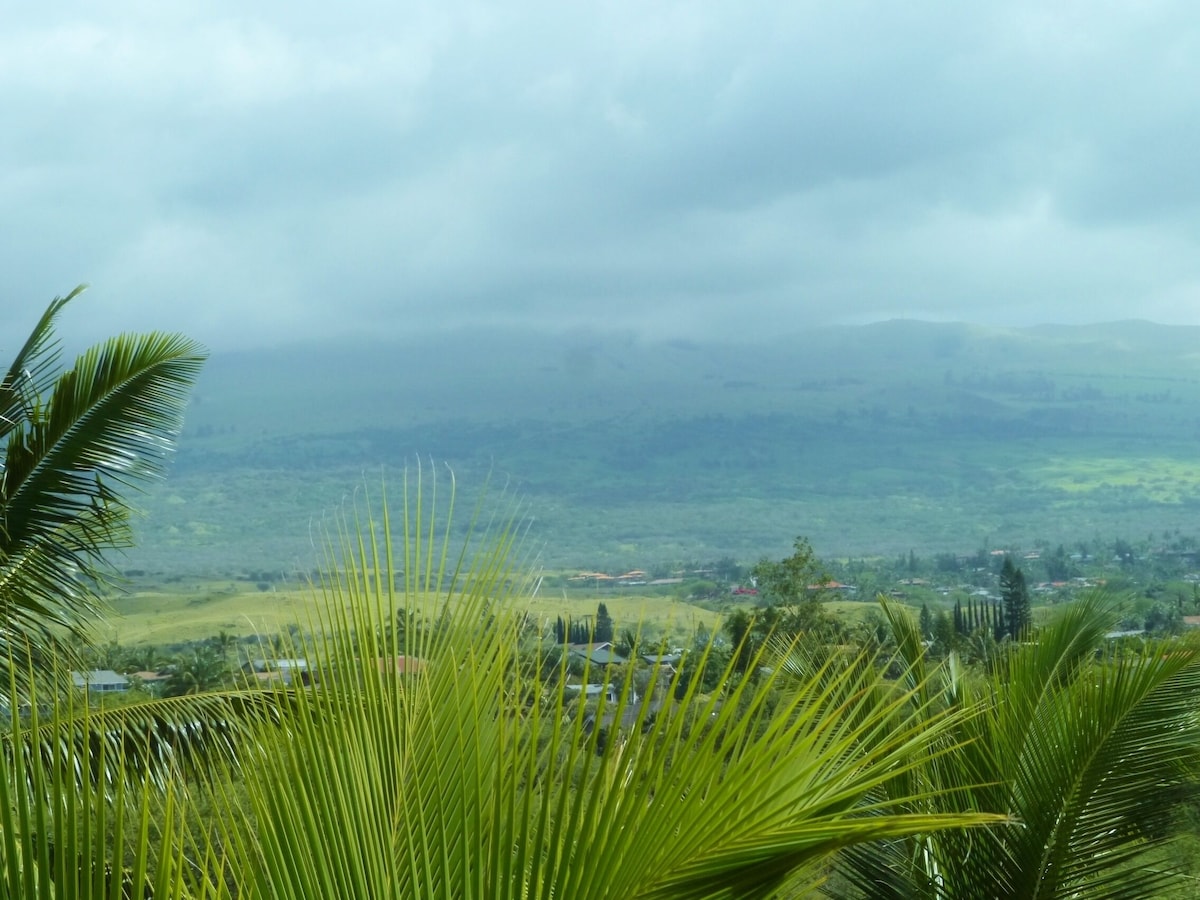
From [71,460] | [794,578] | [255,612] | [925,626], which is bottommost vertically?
[794,578]

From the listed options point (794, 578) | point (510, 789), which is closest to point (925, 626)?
point (794, 578)

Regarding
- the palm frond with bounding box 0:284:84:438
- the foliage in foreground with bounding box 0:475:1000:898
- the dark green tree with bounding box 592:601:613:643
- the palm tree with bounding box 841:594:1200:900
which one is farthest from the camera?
the palm frond with bounding box 0:284:84:438

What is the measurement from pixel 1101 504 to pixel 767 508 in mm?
46374

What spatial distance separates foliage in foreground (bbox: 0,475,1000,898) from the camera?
165cm

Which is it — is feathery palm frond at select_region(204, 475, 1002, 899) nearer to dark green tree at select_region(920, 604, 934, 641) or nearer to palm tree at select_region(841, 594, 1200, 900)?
palm tree at select_region(841, 594, 1200, 900)

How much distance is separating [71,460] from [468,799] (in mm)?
5508

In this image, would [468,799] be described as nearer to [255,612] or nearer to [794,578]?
[255,612]

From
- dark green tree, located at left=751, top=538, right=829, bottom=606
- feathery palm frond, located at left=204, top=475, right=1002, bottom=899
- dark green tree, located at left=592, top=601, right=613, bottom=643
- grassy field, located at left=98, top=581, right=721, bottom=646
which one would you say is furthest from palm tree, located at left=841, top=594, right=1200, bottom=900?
dark green tree, located at left=751, top=538, right=829, bottom=606

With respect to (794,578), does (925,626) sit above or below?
above

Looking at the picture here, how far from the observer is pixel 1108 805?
5348 mm

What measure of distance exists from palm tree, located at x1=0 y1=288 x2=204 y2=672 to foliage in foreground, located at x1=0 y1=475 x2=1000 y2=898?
14.9 feet

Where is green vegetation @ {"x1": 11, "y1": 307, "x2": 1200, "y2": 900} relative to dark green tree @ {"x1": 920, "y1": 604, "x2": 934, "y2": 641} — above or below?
above

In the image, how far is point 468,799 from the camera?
6.84 feet

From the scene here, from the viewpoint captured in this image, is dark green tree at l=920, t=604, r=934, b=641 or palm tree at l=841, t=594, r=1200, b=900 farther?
dark green tree at l=920, t=604, r=934, b=641
